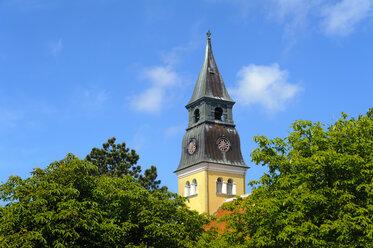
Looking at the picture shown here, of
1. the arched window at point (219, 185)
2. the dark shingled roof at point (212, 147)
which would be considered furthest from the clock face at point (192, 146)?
the arched window at point (219, 185)

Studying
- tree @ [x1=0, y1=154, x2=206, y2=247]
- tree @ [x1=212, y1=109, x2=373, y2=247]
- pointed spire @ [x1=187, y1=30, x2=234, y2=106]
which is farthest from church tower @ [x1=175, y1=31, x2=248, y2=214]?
tree @ [x1=212, y1=109, x2=373, y2=247]

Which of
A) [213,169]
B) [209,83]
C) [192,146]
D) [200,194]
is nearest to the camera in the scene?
[200,194]

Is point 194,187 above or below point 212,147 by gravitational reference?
below

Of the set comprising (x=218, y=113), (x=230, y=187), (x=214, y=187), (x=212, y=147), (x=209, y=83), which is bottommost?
(x=214, y=187)

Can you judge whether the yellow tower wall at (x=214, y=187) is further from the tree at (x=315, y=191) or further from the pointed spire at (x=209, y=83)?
the tree at (x=315, y=191)

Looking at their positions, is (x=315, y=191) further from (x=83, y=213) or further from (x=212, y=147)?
(x=212, y=147)

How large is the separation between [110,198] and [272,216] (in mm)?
9967

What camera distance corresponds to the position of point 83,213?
3203 centimetres

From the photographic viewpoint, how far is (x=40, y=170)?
1316 inches

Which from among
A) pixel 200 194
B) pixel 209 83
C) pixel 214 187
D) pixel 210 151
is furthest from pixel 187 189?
pixel 209 83

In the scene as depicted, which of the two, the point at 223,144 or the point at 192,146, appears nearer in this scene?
the point at 223,144

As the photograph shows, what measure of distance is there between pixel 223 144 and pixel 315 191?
115 ft

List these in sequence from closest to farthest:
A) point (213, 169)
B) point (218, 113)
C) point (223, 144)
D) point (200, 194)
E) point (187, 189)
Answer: point (200, 194)
point (213, 169)
point (223, 144)
point (187, 189)
point (218, 113)

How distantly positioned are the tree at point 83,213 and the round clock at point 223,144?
2630 cm
